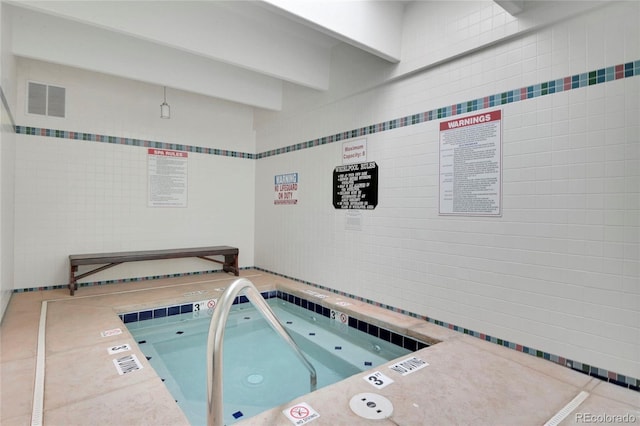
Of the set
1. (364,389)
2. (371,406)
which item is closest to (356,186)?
(364,389)

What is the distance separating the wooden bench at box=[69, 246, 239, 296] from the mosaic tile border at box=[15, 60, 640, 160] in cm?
141

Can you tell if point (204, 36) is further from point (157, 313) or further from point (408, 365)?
point (408, 365)

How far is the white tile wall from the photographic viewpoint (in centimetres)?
198

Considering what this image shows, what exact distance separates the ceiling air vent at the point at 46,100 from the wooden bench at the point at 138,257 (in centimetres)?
166

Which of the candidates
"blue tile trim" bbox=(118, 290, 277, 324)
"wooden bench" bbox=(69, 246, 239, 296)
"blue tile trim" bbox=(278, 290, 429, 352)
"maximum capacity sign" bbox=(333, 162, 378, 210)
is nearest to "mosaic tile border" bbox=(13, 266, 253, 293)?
"wooden bench" bbox=(69, 246, 239, 296)

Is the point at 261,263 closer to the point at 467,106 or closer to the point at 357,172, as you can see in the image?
the point at 357,172

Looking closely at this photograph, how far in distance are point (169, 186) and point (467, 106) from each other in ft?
12.7

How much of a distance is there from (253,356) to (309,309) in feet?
3.30

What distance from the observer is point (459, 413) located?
166cm

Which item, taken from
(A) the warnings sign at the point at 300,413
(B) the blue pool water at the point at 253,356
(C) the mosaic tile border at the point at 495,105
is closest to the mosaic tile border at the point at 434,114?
(C) the mosaic tile border at the point at 495,105

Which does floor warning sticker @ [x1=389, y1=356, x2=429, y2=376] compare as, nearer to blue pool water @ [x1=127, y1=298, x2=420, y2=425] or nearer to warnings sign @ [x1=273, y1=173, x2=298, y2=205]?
blue pool water @ [x1=127, y1=298, x2=420, y2=425]

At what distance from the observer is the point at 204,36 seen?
313 centimetres

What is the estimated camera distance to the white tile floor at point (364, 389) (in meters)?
1.61

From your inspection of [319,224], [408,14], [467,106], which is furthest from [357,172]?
[408,14]
